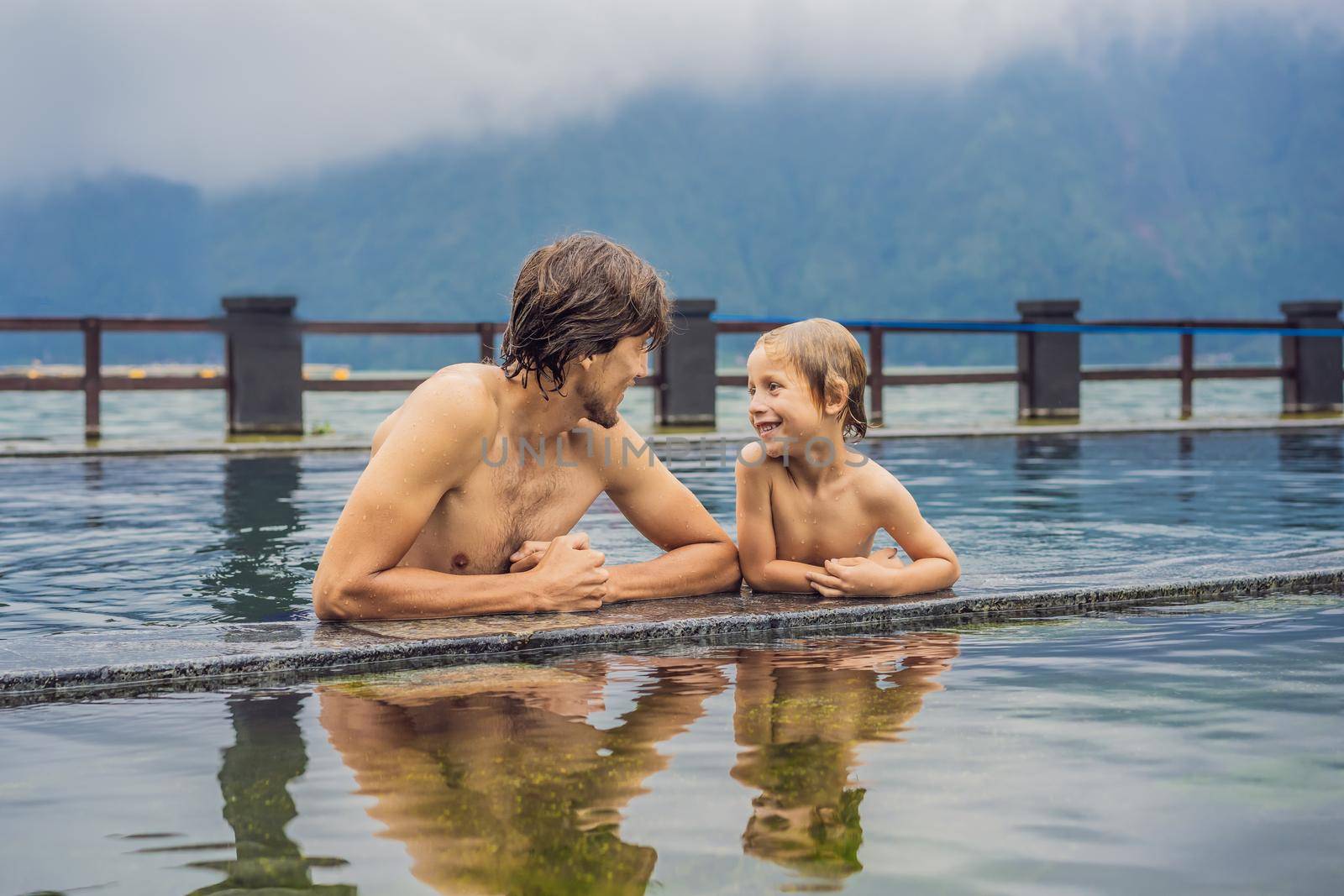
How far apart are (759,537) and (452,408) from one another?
120 cm

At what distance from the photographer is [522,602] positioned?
4.07 metres

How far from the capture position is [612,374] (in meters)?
3.80

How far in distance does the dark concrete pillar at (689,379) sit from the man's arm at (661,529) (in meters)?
11.8

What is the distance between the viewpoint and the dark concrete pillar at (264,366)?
1511 cm

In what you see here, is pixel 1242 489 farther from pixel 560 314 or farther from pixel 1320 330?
pixel 1320 330

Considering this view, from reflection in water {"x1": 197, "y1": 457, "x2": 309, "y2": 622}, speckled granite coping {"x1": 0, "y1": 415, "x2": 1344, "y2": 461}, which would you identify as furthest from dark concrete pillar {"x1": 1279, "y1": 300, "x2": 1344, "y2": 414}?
reflection in water {"x1": 197, "y1": 457, "x2": 309, "y2": 622}

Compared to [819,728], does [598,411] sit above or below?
above

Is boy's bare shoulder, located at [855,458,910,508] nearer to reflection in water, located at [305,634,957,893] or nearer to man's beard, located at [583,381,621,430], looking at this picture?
reflection in water, located at [305,634,957,893]

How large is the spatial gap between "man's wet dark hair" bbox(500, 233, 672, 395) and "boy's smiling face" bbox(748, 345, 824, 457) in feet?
1.56

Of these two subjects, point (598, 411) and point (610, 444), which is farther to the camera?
point (610, 444)

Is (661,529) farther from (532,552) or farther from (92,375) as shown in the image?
(92,375)

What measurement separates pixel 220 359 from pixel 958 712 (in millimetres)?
13492

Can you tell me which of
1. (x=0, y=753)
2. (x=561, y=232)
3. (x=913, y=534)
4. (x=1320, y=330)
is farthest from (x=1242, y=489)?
(x=1320, y=330)

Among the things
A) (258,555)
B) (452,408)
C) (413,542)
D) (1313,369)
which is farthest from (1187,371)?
(452,408)
